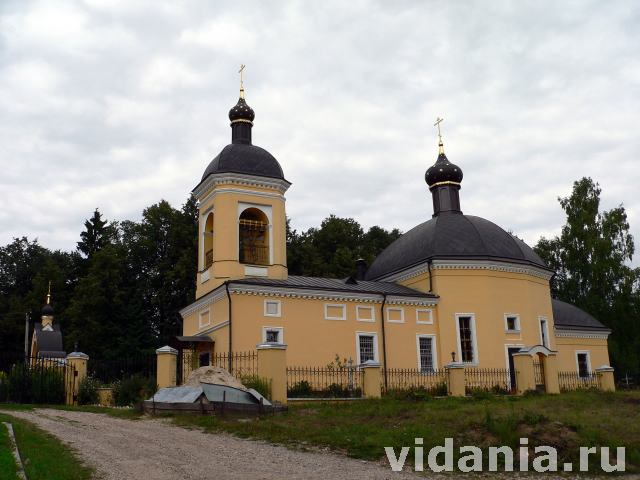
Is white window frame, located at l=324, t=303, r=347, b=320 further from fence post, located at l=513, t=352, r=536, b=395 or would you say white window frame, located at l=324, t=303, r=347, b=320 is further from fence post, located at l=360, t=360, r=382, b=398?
fence post, located at l=513, t=352, r=536, b=395

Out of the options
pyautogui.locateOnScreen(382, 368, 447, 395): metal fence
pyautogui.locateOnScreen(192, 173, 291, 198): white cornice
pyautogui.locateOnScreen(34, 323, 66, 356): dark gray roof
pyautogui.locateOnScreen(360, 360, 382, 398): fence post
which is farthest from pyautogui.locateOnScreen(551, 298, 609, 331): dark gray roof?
pyautogui.locateOnScreen(34, 323, 66, 356): dark gray roof

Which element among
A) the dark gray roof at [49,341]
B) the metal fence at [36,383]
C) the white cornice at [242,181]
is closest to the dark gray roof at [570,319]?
the white cornice at [242,181]

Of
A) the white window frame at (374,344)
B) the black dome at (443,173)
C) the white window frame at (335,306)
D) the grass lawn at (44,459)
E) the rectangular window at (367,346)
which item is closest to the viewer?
the grass lawn at (44,459)

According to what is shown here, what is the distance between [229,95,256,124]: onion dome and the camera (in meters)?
26.2

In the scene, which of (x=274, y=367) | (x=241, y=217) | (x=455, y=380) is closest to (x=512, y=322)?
(x=455, y=380)

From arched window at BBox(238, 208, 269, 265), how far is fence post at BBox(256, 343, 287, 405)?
7600 millimetres

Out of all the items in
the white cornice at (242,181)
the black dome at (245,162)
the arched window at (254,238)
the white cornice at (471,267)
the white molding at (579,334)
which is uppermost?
the black dome at (245,162)

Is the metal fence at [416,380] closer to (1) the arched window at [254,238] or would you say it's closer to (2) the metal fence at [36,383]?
(1) the arched window at [254,238]

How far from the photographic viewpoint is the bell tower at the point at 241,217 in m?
23.4

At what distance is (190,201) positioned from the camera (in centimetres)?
4141

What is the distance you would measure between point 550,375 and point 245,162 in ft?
42.2

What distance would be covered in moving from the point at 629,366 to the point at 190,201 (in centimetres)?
2624

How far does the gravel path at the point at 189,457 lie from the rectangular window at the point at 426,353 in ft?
43.6

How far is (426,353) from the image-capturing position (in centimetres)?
2500
